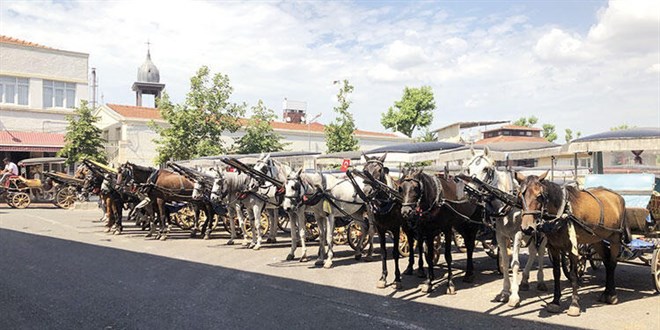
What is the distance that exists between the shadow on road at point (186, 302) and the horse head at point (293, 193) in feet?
5.28

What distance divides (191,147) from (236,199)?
14860 millimetres

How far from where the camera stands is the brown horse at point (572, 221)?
643cm

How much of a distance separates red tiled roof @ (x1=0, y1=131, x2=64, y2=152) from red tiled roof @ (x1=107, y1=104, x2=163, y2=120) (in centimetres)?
422

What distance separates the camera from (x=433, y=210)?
25.8 feet

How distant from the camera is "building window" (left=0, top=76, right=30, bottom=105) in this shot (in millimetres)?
33562

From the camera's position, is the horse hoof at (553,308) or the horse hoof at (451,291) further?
the horse hoof at (451,291)

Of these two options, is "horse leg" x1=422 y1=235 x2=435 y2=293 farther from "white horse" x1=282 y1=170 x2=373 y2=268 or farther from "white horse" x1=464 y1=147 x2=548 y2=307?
"white horse" x1=282 y1=170 x2=373 y2=268

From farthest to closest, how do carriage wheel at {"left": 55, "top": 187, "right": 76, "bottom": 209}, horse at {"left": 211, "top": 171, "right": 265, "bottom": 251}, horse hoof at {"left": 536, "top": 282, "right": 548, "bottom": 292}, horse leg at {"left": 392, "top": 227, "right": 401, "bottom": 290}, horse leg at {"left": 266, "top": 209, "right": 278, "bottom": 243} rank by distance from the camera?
carriage wheel at {"left": 55, "top": 187, "right": 76, "bottom": 209}, horse leg at {"left": 266, "top": 209, "right": 278, "bottom": 243}, horse at {"left": 211, "top": 171, "right": 265, "bottom": 251}, horse leg at {"left": 392, "top": 227, "right": 401, "bottom": 290}, horse hoof at {"left": 536, "top": 282, "right": 548, "bottom": 292}

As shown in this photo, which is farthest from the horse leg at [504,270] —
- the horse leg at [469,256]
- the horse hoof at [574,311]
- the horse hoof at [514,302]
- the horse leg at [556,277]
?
the horse hoof at [574,311]

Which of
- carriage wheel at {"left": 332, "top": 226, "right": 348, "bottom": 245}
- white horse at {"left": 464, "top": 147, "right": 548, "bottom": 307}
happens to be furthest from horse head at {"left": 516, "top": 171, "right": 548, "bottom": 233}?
carriage wheel at {"left": 332, "top": 226, "right": 348, "bottom": 245}

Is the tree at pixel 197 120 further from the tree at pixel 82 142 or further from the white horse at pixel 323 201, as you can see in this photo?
the white horse at pixel 323 201

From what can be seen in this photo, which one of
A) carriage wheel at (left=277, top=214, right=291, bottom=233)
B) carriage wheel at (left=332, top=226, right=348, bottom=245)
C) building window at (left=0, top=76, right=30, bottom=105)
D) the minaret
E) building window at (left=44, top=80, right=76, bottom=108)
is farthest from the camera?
the minaret

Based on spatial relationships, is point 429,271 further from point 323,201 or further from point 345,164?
point 345,164

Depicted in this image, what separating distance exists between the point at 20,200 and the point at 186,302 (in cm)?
2138
